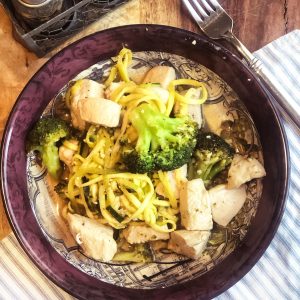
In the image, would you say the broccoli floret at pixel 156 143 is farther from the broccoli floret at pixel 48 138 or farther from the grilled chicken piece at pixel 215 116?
the broccoli floret at pixel 48 138

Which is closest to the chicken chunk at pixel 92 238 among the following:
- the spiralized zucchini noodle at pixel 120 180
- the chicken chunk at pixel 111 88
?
the spiralized zucchini noodle at pixel 120 180

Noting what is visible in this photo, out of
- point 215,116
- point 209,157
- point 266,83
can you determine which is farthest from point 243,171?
point 266,83

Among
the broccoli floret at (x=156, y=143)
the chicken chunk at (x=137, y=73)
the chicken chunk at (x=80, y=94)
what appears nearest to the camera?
the broccoli floret at (x=156, y=143)

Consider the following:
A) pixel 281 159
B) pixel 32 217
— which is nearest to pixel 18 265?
pixel 32 217

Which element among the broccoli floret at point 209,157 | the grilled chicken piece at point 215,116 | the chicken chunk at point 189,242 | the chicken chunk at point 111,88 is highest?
the chicken chunk at point 111,88

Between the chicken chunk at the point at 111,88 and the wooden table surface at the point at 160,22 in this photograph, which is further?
the wooden table surface at the point at 160,22

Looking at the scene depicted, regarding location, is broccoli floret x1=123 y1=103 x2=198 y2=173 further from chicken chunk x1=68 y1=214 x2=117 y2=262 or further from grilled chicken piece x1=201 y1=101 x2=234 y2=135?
chicken chunk x1=68 y1=214 x2=117 y2=262

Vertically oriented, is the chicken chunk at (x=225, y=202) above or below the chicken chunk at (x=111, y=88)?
below
